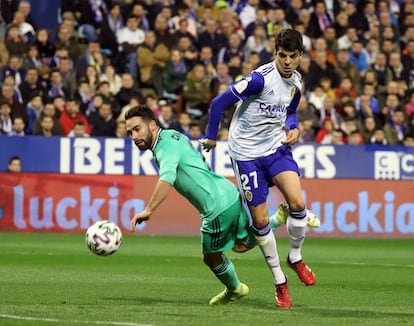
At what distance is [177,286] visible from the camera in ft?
42.3

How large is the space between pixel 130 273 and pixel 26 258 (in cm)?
261

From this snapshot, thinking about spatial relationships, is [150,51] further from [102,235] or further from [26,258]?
[102,235]

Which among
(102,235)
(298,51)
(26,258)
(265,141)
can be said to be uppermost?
(298,51)

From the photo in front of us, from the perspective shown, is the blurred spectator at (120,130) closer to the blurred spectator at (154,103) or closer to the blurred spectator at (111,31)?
the blurred spectator at (154,103)

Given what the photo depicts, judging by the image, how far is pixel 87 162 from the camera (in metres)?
22.7

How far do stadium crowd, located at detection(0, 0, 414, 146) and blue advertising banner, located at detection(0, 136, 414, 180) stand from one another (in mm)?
500

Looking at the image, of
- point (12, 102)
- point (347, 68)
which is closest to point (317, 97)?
point (347, 68)

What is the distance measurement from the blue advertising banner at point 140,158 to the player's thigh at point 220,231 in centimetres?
1205

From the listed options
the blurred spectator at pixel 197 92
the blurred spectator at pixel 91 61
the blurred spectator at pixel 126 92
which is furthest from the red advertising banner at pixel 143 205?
the blurred spectator at pixel 91 61

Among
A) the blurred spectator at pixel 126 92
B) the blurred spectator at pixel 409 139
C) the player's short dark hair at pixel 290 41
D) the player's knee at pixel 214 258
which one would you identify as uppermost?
the player's short dark hair at pixel 290 41

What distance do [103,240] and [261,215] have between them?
1532 millimetres

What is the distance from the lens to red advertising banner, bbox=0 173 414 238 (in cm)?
2225

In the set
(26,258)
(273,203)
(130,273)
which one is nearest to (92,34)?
(273,203)

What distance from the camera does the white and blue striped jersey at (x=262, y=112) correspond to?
11016mm
